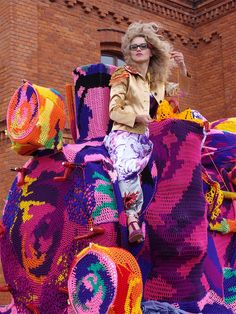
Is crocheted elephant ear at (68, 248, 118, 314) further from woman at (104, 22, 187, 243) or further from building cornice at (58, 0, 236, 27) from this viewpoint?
building cornice at (58, 0, 236, 27)

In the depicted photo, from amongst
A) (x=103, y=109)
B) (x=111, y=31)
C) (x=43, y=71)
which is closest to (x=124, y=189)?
(x=103, y=109)

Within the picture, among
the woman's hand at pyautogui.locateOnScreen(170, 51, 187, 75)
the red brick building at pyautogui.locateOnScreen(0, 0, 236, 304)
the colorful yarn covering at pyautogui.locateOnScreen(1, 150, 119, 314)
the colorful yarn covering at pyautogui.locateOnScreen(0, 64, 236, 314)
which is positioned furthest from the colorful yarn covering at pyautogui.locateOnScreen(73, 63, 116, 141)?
the red brick building at pyautogui.locateOnScreen(0, 0, 236, 304)

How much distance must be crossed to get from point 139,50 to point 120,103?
41cm

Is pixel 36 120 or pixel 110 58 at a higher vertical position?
pixel 110 58

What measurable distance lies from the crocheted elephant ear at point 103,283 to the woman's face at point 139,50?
137cm

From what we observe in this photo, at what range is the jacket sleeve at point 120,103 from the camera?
362 centimetres

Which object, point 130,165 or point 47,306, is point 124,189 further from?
point 47,306

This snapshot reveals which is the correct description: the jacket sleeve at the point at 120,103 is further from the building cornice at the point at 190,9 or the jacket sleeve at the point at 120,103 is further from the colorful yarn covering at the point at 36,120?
the building cornice at the point at 190,9

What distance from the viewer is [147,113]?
150 inches

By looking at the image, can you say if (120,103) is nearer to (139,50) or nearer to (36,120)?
(139,50)

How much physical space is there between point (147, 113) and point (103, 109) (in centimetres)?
31

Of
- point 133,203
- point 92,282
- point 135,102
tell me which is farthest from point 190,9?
point 92,282

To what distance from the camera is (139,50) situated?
3912 millimetres

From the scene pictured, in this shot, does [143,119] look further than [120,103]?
No
